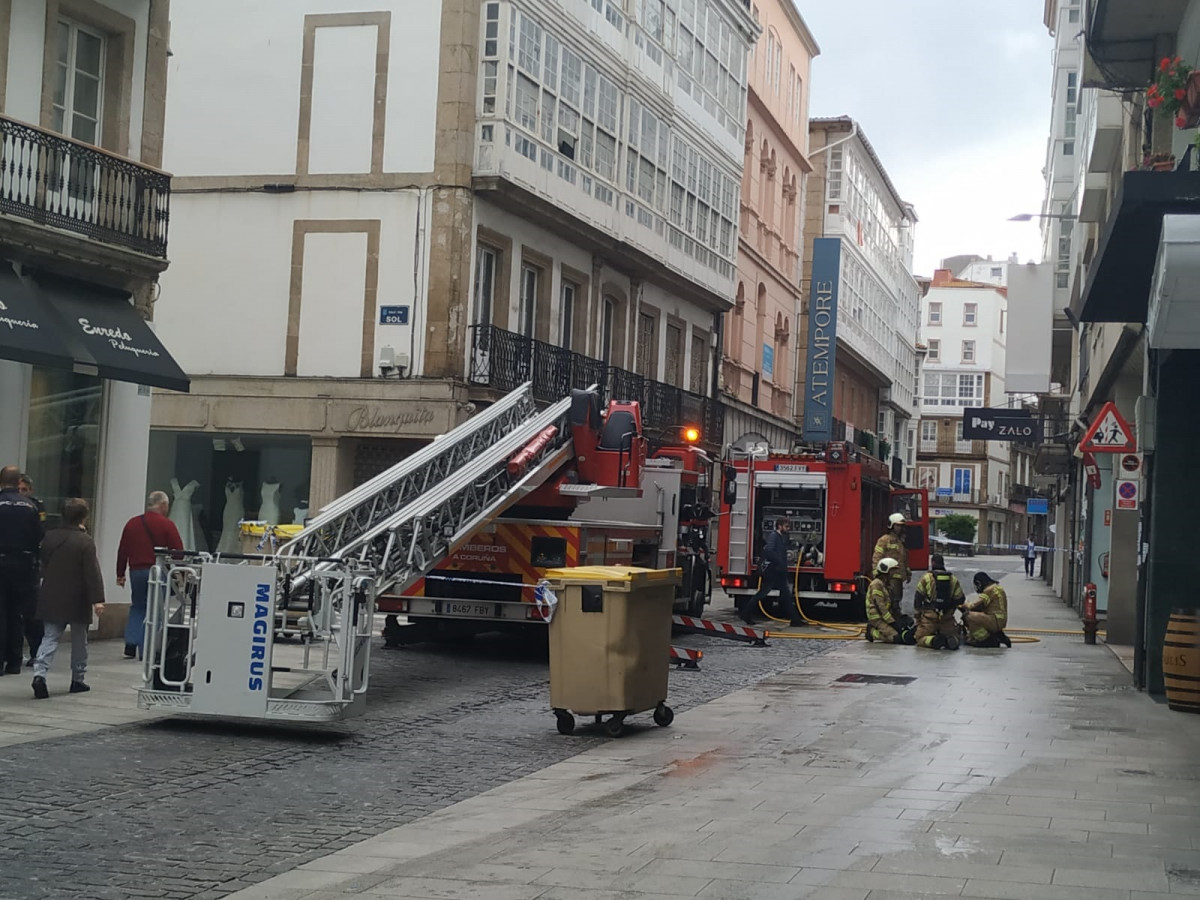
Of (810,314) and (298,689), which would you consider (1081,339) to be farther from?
(298,689)

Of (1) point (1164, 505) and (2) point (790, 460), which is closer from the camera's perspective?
(1) point (1164, 505)

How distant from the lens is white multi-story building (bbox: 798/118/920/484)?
56562 millimetres

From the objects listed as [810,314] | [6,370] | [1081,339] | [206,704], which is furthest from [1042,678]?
[810,314]

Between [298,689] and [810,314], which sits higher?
[810,314]

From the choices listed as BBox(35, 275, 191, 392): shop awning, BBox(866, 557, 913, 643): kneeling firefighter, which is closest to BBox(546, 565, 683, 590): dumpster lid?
BBox(35, 275, 191, 392): shop awning

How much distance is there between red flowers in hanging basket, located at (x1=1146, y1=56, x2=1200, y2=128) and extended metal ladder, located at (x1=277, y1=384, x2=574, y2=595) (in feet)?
24.0

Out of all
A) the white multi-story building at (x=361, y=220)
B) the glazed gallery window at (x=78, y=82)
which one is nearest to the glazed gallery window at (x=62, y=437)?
the glazed gallery window at (x=78, y=82)

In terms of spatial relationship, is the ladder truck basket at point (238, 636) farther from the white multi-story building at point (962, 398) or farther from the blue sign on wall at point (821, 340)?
the white multi-story building at point (962, 398)

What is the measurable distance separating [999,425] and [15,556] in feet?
78.5

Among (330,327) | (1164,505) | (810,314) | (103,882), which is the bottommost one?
(103,882)

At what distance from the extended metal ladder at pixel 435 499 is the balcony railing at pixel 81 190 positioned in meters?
4.25

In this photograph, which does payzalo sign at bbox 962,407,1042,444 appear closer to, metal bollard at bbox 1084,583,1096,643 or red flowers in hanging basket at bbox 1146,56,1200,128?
metal bollard at bbox 1084,583,1096,643

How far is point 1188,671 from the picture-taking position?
1475 cm

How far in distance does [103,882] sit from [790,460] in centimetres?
2075
